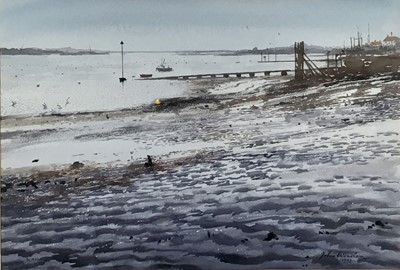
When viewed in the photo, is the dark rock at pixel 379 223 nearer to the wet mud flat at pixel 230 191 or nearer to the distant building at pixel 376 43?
the wet mud flat at pixel 230 191

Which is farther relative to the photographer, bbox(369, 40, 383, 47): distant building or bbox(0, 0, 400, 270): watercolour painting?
bbox(369, 40, 383, 47): distant building

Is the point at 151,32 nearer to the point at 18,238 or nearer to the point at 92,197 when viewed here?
the point at 92,197

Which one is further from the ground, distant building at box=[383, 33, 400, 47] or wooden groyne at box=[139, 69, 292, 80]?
distant building at box=[383, 33, 400, 47]

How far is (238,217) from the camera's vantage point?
6.14 ft

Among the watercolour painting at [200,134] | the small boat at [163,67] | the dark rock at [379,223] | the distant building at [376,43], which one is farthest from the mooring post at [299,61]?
the dark rock at [379,223]

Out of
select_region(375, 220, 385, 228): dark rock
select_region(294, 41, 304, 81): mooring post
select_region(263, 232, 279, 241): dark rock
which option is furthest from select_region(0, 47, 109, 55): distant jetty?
select_region(375, 220, 385, 228): dark rock

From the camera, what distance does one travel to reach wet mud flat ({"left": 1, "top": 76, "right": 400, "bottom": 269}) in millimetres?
1819

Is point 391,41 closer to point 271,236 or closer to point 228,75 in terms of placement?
point 228,75

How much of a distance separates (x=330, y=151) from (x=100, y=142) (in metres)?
1.00

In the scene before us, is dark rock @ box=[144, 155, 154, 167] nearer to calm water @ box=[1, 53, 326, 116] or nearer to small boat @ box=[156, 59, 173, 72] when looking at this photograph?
calm water @ box=[1, 53, 326, 116]

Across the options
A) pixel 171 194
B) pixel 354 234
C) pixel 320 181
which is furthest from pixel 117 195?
pixel 354 234
